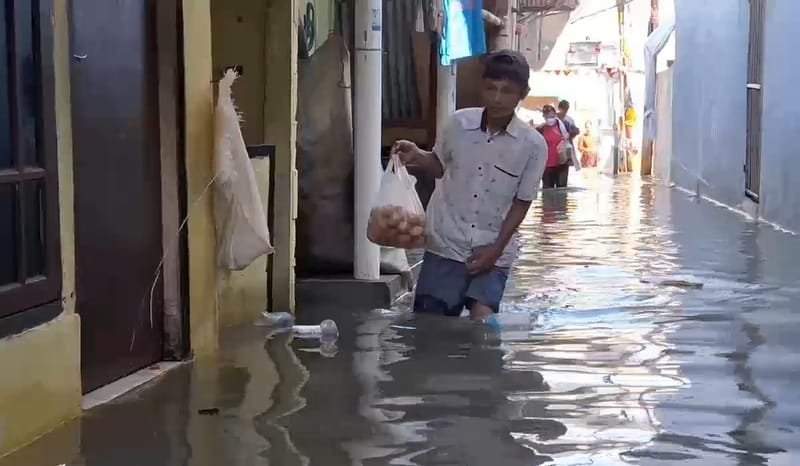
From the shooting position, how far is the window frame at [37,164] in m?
3.91

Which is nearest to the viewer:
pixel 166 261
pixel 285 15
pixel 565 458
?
pixel 565 458

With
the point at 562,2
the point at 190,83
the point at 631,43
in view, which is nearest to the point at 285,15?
the point at 190,83

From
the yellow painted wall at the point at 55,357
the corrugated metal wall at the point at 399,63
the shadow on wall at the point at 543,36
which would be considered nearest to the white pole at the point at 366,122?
the corrugated metal wall at the point at 399,63

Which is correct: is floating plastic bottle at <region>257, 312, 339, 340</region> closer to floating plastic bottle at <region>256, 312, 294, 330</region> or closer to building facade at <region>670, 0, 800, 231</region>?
floating plastic bottle at <region>256, 312, 294, 330</region>

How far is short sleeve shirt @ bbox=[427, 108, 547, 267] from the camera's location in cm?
612

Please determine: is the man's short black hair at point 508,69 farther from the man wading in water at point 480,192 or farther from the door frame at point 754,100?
the door frame at point 754,100

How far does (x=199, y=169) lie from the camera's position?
5.58 meters

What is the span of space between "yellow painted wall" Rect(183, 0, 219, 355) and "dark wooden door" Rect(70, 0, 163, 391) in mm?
180

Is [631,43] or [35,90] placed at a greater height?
[631,43]

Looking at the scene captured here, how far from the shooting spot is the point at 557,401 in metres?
4.81

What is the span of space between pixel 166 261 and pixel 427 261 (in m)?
1.56

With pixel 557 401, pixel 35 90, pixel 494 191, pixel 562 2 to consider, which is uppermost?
pixel 562 2

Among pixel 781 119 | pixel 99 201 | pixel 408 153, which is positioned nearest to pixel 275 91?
pixel 408 153

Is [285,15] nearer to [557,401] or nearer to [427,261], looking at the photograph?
[427,261]
